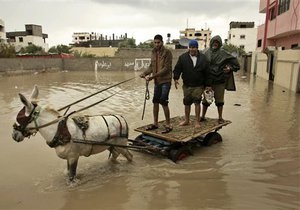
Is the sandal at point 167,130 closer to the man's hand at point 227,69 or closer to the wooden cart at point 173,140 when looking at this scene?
the wooden cart at point 173,140

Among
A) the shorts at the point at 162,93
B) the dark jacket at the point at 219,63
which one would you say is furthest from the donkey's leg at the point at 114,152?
the dark jacket at the point at 219,63

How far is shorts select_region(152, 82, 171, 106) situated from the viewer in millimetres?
5883

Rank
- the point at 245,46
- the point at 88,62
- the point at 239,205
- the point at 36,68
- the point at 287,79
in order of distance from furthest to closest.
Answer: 1. the point at 245,46
2. the point at 88,62
3. the point at 36,68
4. the point at 287,79
5. the point at 239,205

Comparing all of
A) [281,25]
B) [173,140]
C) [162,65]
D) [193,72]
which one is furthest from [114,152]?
[281,25]

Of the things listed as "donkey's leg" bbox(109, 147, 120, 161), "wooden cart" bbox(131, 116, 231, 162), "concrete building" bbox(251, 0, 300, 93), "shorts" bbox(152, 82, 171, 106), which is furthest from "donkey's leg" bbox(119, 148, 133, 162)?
"concrete building" bbox(251, 0, 300, 93)

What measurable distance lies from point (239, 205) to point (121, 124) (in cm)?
227

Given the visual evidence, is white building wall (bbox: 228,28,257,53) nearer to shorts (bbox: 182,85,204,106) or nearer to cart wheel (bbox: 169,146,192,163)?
shorts (bbox: 182,85,204,106)

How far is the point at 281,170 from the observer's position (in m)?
5.25

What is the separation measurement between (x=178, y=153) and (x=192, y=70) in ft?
5.55

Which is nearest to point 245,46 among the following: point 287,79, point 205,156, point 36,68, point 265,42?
point 265,42

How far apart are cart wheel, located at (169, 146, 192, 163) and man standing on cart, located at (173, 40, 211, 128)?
2.12 ft

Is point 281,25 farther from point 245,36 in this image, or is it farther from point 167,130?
point 245,36

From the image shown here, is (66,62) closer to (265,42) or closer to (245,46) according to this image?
(265,42)

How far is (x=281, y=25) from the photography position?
21.5 m
